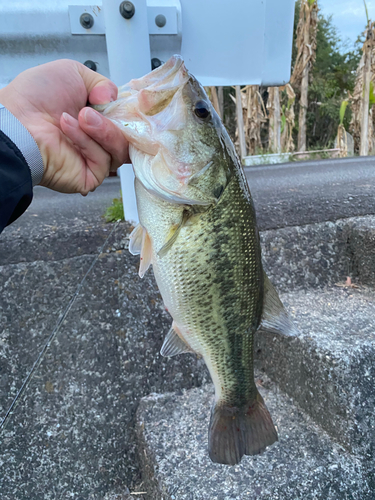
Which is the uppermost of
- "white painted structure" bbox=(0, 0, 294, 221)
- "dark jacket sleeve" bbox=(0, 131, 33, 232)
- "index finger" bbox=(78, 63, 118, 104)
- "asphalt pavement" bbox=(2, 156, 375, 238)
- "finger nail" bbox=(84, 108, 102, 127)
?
"white painted structure" bbox=(0, 0, 294, 221)

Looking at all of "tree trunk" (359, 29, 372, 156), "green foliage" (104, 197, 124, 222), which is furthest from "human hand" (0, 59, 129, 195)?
"tree trunk" (359, 29, 372, 156)

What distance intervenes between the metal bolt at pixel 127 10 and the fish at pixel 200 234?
83 centimetres

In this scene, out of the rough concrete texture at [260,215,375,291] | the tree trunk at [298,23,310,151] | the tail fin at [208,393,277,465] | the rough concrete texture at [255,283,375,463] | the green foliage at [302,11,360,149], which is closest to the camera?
the tail fin at [208,393,277,465]

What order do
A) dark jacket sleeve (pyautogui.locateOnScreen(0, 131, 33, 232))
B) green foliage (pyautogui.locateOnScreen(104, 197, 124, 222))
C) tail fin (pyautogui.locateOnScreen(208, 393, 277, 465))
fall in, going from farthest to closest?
1. green foliage (pyautogui.locateOnScreen(104, 197, 124, 222))
2. tail fin (pyautogui.locateOnScreen(208, 393, 277, 465))
3. dark jacket sleeve (pyautogui.locateOnScreen(0, 131, 33, 232))

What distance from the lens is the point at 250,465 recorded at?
1.68 m

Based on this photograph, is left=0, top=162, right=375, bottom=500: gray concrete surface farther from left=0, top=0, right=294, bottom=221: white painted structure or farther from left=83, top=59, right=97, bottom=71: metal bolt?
left=83, top=59, right=97, bottom=71: metal bolt

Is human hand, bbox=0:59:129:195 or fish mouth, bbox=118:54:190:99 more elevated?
fish mouth, bbox=118:54:190:99

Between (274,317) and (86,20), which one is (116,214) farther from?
(274,317)

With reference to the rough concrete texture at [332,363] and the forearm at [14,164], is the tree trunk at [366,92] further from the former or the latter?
the forearm at [14,164]

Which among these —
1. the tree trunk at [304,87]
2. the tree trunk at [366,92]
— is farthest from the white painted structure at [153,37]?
the tree trunk at [304,87]

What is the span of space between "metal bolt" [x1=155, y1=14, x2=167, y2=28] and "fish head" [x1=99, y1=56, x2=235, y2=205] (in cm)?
96

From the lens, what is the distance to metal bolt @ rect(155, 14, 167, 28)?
6.44 ft

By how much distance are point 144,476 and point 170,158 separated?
1772 mm

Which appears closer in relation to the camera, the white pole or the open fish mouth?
the open fish mouth
